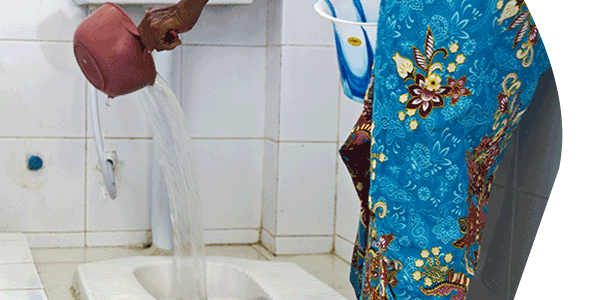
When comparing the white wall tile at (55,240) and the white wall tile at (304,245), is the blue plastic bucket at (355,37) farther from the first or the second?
the white wall tile at (55,240)

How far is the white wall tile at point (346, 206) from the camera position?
1591 millimetres

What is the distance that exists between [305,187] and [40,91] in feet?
2.42

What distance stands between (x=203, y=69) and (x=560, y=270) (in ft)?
4.65

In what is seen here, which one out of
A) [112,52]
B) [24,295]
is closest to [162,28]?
[112,52]

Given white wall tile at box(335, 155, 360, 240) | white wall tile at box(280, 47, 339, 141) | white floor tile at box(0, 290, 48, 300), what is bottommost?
white floor tile at box(0, 290, 48, 300)

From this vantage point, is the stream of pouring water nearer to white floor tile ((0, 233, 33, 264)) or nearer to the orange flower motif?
white floor tile ((0, 233, 33, 264))

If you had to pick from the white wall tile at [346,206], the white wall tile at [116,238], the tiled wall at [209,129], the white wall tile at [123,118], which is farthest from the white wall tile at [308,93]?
the white wall tile at [116,238]

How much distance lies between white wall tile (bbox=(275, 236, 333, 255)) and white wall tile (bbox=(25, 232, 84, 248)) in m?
0.54

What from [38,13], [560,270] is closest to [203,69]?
[38,13]

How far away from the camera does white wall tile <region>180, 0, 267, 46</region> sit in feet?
5.50

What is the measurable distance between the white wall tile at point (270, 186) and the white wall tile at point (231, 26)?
30 cm

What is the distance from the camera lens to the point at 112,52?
2.99ft

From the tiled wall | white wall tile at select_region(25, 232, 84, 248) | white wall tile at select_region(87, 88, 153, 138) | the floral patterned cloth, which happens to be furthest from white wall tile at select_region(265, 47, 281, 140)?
the floral patterned cloth

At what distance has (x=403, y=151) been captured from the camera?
0.72 meters
